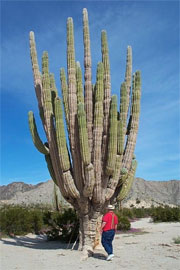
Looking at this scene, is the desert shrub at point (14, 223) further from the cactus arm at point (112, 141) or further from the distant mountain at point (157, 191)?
the distant mountain at point (157, 191)

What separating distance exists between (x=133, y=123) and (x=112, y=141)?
5.31 feet

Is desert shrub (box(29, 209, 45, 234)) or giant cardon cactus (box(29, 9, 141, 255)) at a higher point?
giant cardon cactus (box(29, 9, 141, 255))

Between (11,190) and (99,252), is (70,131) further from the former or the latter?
(11,190)

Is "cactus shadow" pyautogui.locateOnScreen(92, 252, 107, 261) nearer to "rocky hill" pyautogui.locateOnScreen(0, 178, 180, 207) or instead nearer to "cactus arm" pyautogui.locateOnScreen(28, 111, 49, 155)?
"cactus arm" pyautogui.locateOnScreen(28, 111, 49, 155)

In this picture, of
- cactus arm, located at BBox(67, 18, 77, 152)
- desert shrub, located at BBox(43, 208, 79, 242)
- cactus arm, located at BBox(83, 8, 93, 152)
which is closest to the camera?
cactus arm, located at BBox(67, 18, 77, 152)

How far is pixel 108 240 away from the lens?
7.23m

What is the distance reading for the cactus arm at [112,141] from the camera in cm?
828

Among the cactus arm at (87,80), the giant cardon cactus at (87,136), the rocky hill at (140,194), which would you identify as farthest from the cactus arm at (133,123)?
the rocky hill at (140,194)

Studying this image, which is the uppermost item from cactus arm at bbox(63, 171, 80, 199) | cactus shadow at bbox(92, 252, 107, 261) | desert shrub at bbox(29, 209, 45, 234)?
cactus arm at bbox(63, 171, 80, 199)

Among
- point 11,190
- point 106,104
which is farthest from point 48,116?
point 11,190

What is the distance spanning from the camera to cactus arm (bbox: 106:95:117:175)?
27.2ft

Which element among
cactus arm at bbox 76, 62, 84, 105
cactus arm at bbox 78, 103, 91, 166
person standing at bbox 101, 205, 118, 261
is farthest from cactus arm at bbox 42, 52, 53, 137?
person standing at bbox 101, 205, 118, 261

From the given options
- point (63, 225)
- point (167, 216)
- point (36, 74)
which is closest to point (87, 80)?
point (36, 74)

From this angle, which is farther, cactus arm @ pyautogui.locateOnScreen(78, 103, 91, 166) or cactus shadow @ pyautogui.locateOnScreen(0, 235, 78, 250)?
cactus shadow @ pyautogui.locateOnScreen(0, 235, 78, 250)
